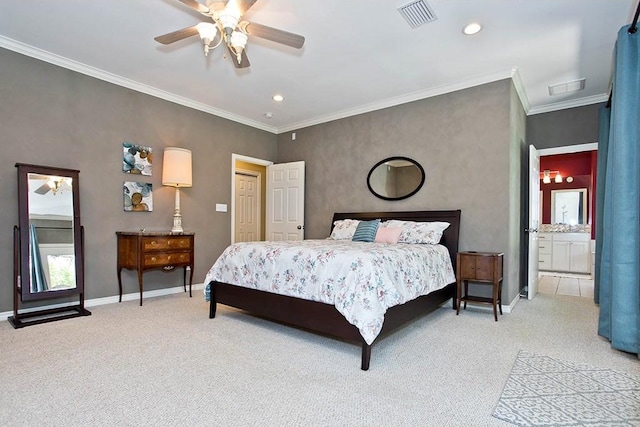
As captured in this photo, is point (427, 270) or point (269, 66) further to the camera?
point (269, 66)

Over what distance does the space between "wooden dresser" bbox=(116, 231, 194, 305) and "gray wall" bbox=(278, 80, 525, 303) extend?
2253mm

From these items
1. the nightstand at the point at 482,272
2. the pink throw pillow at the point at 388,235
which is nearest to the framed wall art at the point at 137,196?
the pink throw pillow at the point at 388,235

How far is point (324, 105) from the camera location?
16.5ft

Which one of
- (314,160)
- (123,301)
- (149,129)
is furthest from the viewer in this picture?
(314,160)

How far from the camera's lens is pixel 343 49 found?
339 cm

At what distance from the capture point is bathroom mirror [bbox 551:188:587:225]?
24.2 feet

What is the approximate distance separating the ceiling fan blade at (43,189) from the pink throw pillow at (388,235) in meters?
3.60

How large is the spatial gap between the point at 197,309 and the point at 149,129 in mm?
2420

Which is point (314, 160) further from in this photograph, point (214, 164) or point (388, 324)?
point (388, 324)

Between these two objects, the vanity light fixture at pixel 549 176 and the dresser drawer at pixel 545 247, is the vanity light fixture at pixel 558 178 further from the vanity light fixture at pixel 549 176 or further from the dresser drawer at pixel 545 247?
the dresser drawer at pixel 545 247

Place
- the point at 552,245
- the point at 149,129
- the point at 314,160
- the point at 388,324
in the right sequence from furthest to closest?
the point at 552,245
the point at 314,160
the point at 149,129
the point at 388,324

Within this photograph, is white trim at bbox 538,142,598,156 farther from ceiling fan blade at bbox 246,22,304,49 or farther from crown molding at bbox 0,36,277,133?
crown molding at bbox 0,36,277,133

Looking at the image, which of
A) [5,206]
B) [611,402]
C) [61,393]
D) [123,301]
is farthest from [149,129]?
[611,402]

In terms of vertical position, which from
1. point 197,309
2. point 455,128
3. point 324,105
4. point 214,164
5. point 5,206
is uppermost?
point 324,105
